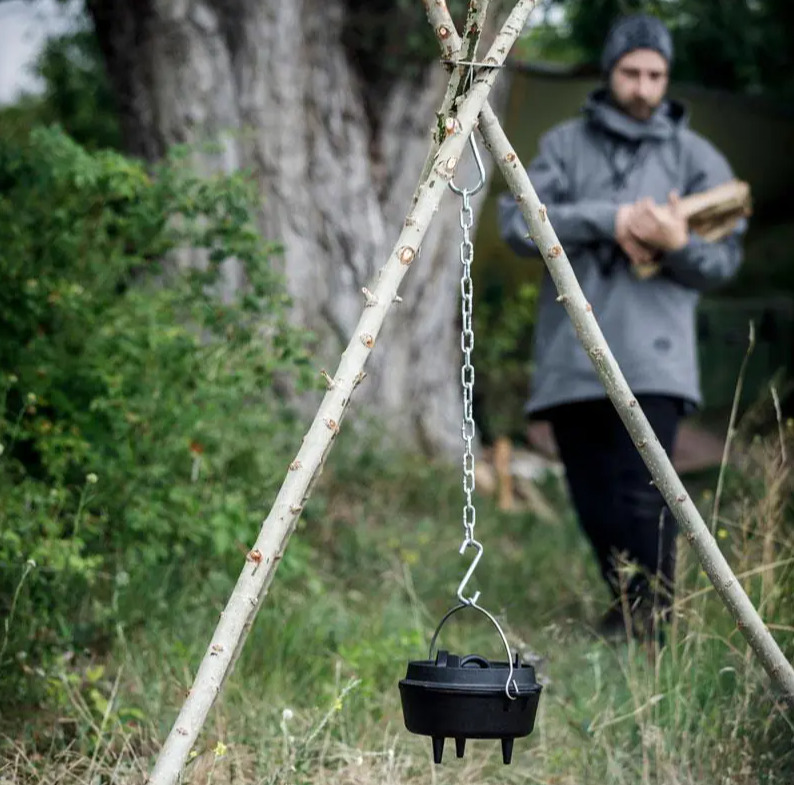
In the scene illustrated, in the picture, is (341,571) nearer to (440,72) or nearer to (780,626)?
(780,626)

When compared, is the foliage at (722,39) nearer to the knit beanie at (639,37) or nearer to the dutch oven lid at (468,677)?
the knit beanie at (639,37)

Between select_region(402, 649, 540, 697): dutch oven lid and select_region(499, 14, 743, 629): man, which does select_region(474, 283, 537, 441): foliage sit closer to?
select_region(499, 14, 743, 629): man

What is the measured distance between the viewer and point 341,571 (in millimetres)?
4711

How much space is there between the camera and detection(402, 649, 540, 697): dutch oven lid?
2246 mm

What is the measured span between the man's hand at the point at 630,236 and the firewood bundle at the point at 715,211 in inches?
1.9

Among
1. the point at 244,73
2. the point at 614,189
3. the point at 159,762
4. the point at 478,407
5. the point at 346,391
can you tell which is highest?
the point at 244,73

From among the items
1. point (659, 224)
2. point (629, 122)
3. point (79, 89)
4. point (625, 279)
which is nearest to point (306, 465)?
point (659, 224)

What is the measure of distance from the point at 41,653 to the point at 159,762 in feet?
3.36

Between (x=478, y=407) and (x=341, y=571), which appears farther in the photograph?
(x=478, y=407)

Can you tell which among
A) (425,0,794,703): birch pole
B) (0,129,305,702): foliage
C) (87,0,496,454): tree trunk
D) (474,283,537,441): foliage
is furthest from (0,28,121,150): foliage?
(425,0,794,703): birch pole

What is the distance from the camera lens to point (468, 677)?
2262 millimetres

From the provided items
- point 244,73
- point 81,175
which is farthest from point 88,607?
point 244,73

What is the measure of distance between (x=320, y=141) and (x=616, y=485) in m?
2.69

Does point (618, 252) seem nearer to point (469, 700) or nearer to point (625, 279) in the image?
point (625, 279)
